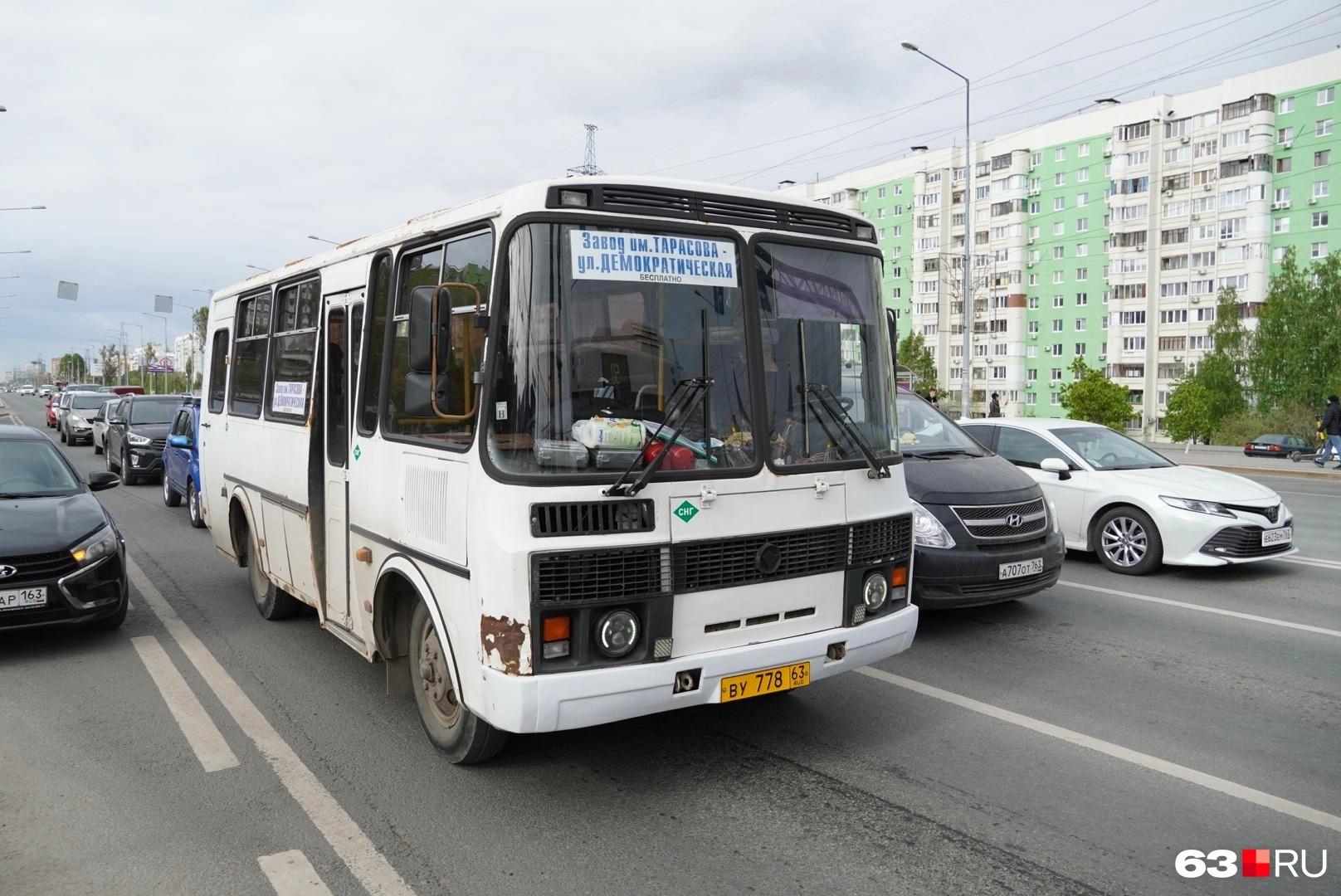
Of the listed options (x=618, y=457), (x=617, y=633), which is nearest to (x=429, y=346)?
(x=618, y=457)

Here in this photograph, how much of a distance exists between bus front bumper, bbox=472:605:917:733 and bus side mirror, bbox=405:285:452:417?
1286 mm

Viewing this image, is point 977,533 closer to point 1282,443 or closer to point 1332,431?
point 1332,431

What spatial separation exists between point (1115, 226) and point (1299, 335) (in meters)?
18.0

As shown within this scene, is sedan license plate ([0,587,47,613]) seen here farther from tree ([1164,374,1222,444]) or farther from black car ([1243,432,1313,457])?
tree ([1164,374,1222,444])

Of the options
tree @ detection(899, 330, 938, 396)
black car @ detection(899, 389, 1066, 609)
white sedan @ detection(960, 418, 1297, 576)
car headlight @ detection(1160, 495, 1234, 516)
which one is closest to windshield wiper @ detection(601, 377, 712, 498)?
black car @ detection(899, 389, 1066, 609)

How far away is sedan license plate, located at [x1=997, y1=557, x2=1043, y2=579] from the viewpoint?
24.2 feet

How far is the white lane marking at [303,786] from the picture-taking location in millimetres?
3795

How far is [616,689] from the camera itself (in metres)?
4.12

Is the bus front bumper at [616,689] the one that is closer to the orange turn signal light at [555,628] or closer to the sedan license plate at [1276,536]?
the orange turn signal light at [555,628]

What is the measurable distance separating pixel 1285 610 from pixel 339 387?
24.8 ft

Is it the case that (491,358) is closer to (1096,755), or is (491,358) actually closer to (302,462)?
(302,462)

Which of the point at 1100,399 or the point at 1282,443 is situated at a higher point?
the point at 1100,399

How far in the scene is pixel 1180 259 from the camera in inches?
2977

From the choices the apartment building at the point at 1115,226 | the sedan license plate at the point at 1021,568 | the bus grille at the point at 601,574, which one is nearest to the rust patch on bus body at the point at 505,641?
the bus grille at the point at 601,574
